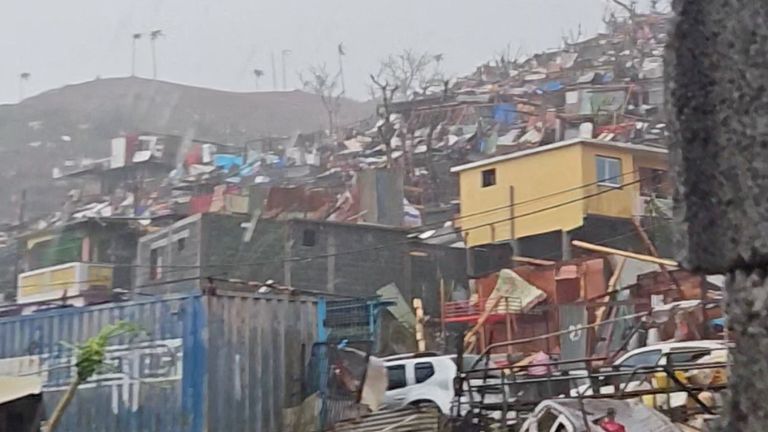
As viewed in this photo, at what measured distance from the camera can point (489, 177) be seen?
34.8 m

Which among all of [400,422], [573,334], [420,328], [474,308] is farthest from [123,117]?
[400,422]

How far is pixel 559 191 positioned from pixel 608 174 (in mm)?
1481

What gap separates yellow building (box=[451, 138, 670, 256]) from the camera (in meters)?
32.2

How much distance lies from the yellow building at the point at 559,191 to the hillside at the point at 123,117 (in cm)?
3639

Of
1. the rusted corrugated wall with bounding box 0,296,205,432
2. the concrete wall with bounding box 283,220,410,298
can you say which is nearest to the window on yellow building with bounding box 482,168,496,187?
the concrete wall with bounding box 283,220,410,298

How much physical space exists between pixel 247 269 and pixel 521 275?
7.32 m

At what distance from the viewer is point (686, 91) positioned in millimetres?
1540

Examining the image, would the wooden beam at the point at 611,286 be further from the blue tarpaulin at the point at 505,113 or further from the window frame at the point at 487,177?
the blue tarpaulin at the point at 505,113

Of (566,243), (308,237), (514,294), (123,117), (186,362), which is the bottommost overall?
(186,362)

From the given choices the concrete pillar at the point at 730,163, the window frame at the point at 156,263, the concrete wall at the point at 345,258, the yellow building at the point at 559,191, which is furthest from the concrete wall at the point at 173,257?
the concrete pillar at the point at 730,163

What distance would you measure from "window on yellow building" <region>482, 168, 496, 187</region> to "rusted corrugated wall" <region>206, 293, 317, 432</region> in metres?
18.9

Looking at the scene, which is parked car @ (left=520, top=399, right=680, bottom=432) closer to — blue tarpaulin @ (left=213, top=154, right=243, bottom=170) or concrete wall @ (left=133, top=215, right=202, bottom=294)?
concrete wall @ (left=133, top=215, right=202, bottom=294)

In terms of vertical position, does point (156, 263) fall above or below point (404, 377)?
above

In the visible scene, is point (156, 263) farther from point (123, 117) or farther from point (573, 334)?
point (123, 117)
